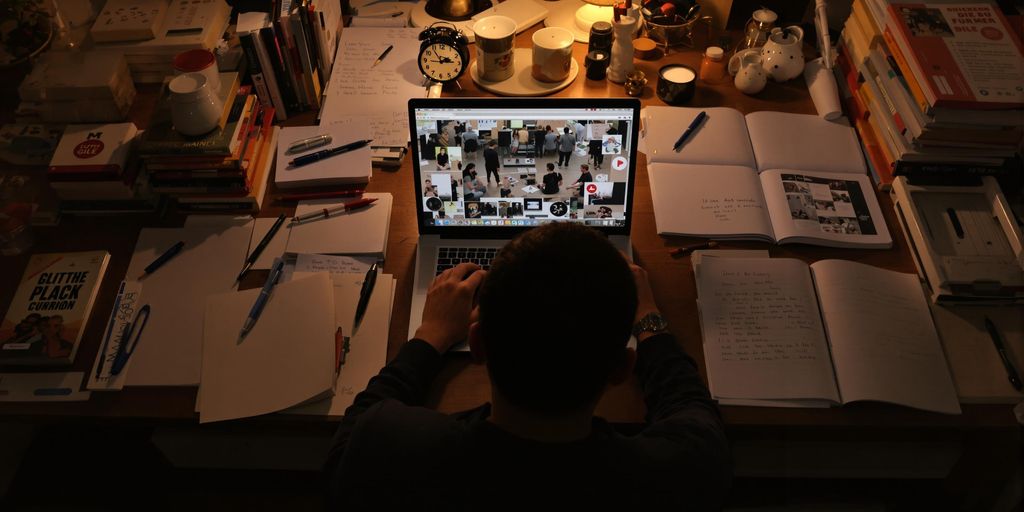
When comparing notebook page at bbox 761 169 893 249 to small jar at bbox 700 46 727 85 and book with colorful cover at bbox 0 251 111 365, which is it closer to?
small jar at bbox 700 46 727 85

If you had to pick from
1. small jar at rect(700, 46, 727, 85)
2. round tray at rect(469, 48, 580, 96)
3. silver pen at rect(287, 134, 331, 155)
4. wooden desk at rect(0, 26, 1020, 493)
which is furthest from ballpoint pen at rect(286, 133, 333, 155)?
small jar at rect(700, 46, 727, 85)

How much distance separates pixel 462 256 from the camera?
1.40 metres

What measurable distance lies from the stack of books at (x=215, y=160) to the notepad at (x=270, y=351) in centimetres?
28

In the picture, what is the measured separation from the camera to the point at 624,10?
72.4 inches

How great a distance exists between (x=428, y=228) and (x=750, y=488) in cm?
108

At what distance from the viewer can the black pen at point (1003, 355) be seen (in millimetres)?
1205

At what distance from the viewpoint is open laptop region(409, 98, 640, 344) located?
1.28 meters

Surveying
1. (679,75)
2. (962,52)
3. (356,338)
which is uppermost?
(962,52)

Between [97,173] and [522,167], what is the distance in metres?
0.89

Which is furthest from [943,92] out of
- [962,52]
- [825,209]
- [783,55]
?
[783,55]

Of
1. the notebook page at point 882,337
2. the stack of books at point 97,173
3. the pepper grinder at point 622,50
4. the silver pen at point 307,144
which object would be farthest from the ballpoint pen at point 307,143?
the notebook page at point 882,337

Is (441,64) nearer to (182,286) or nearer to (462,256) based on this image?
(462,256)

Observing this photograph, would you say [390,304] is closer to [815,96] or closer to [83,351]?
[83,351]

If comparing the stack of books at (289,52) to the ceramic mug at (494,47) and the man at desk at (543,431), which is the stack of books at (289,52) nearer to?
the ceramic mug at (494,47)
